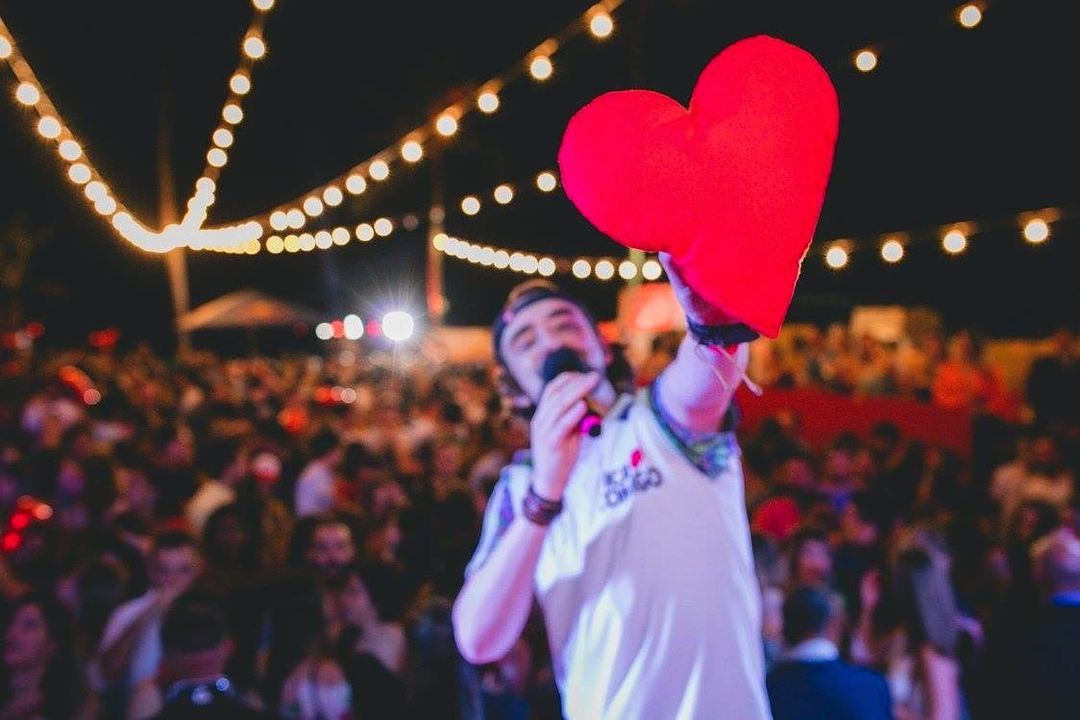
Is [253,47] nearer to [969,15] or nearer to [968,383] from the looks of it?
[969,15]

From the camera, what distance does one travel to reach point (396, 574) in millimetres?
4027

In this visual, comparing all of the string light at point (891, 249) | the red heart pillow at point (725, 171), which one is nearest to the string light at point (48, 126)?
the string light at point (891, 249)

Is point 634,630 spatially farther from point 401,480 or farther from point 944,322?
point 944,322

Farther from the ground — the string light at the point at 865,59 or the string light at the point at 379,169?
the string light at the point at 379,169

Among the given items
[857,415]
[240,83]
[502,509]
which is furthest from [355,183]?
[502,509]

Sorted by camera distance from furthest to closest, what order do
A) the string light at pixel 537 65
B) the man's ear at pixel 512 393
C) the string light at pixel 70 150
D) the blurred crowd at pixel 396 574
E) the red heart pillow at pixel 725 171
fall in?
1. the string light at pixel 70 150
2. the string light at pixel 537 65
3. the blurred crowd at pixel 396 574
4. the man's ear at pixel 512 393
5. the red heart pillow at pixel 725 171

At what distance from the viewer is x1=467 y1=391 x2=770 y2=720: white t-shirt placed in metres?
1.55

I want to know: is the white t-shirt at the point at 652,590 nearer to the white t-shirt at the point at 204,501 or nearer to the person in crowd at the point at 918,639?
Result: the person in crowd at the point at 918,639

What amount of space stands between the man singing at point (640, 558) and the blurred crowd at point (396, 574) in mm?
559

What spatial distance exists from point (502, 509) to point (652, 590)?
1.32 feet

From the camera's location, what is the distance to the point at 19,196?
24.1 metres

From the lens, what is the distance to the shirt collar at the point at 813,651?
290 cm

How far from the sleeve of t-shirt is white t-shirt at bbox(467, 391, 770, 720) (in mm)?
104

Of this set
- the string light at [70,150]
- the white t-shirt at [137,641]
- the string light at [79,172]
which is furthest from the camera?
the string light at [79,172]
